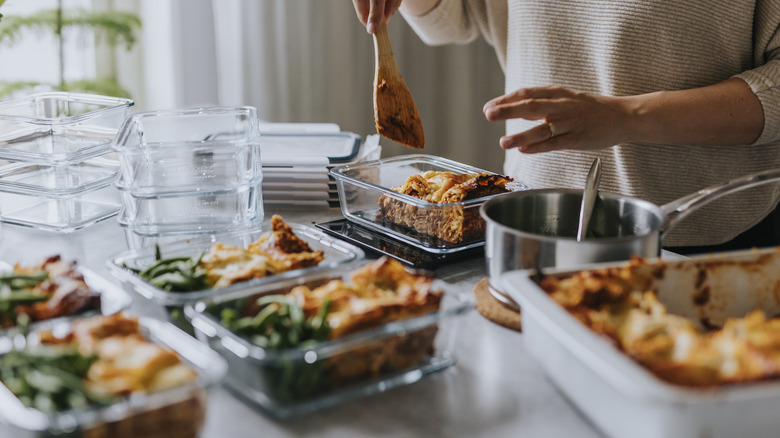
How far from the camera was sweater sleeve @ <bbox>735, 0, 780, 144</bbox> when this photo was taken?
63.6 inches

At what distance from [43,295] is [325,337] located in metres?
0.39

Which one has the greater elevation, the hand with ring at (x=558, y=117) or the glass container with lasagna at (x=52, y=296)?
the hand with ring at (x=558, y=117)

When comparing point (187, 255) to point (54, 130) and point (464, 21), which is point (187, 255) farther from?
point (464, 21)

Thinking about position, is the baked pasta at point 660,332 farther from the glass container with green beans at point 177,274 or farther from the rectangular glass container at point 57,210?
the rectangular glass container at point 57,210

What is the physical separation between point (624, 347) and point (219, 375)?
0.43 metres

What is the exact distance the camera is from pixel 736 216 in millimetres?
1856

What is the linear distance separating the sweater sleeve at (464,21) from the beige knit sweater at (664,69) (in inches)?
7.2

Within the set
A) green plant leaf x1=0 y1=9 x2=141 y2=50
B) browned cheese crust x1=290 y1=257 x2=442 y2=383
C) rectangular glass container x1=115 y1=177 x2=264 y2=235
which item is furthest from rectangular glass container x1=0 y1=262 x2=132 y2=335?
green plant leaf x1=0 y1=9 x2=141 y2=50

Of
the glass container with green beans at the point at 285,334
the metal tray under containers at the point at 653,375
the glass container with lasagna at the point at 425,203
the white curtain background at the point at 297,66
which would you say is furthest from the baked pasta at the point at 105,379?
the white curtain background at the point at 297,66

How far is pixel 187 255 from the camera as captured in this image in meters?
1.25

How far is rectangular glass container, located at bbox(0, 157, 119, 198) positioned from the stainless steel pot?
33.3 inches

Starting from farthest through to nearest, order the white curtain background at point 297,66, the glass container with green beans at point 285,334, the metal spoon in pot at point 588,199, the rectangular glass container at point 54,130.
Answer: the white curtain background at point 297,66 → the rectangular glass container at point 54,130 → the metal spoon in pot at point 588,199 → the glass container with green beans at point 285,334

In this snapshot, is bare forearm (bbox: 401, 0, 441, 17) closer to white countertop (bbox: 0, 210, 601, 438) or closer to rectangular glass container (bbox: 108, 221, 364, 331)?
A: rectangular glass container (bbox: 108, 221, 364, 331)

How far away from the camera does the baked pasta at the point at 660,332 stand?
0.75 meters
